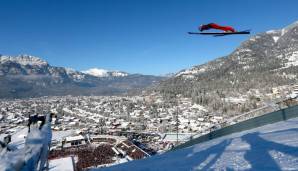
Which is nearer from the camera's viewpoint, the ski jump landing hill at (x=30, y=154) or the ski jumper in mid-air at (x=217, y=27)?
the ski jump landing hill at (x=30, y=154)

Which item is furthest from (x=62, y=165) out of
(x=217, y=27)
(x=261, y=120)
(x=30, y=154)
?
(x=30, y=154)

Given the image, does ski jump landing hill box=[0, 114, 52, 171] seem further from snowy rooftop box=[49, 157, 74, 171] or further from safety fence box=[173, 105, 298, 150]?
snowy rooftop box=[49, 157, 74, 171]

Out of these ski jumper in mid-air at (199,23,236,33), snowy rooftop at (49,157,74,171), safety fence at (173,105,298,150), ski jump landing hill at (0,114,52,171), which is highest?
ski jumper in mid-air at (199,23,236,33)

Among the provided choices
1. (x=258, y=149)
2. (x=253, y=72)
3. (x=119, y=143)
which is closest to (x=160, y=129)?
(x=119, y=143)

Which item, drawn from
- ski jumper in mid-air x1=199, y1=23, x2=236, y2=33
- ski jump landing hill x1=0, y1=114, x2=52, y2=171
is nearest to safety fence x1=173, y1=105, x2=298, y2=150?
ski jumper in mid-air x1=199, y1=23, x2=236, y2=33

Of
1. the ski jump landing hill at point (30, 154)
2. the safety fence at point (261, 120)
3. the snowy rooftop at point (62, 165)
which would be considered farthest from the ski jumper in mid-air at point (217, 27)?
the snowy rooftop at point (62, 165)

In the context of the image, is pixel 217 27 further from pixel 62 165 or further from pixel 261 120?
pixel 62 165

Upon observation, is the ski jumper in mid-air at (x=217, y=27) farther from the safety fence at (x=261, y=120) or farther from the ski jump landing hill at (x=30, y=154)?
the ski jump landing hill at (x=30, y=154)

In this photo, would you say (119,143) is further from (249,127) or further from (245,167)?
(245,167)

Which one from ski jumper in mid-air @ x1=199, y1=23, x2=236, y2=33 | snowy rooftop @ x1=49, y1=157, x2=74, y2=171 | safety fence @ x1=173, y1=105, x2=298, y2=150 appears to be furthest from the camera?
snowy rooftop @ x1=49, y1=157, x2=74, y2=171
